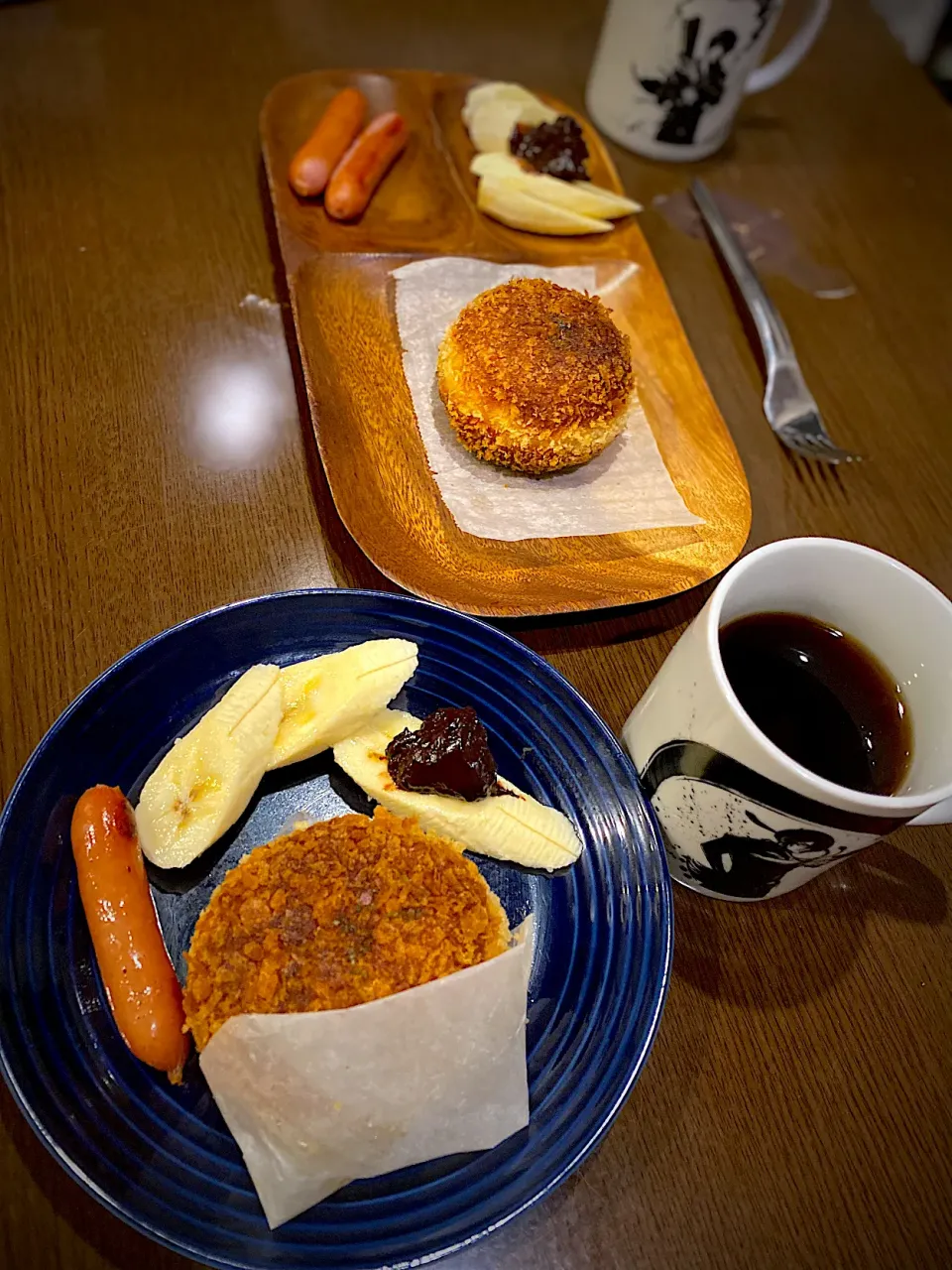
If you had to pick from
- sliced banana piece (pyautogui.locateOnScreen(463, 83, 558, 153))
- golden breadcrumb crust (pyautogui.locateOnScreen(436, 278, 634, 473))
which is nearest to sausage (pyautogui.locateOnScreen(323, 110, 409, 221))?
sliced banana piece (pyautogui.locateOnScreen(463, 83, 558, 153))

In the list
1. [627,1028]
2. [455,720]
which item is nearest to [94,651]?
[455,720]

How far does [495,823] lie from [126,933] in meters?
0.38

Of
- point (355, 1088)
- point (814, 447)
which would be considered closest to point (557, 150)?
point (814, 447)

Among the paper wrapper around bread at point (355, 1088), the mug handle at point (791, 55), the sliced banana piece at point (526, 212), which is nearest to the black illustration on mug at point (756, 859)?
the paper wrapper around bread at point (355, 1088)

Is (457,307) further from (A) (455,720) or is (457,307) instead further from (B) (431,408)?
(A) (455,720)

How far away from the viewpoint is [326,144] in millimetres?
1621

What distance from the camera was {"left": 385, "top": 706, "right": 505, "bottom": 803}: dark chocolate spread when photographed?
957 mm

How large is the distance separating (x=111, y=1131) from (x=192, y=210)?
1492mm

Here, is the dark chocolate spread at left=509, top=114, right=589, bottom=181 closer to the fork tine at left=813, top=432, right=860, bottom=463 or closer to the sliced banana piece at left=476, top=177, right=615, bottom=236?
the sliced banana piece at left=476, top=177, right=615, bottom=236

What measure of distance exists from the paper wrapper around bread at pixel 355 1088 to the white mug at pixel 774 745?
302mm

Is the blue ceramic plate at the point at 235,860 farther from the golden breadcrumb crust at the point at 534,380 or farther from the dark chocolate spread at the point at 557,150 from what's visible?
the dark chocolate spread at the point at 557,150

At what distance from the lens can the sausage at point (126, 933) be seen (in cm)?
84

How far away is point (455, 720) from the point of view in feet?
3.22

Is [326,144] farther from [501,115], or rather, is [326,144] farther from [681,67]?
[681,67]
